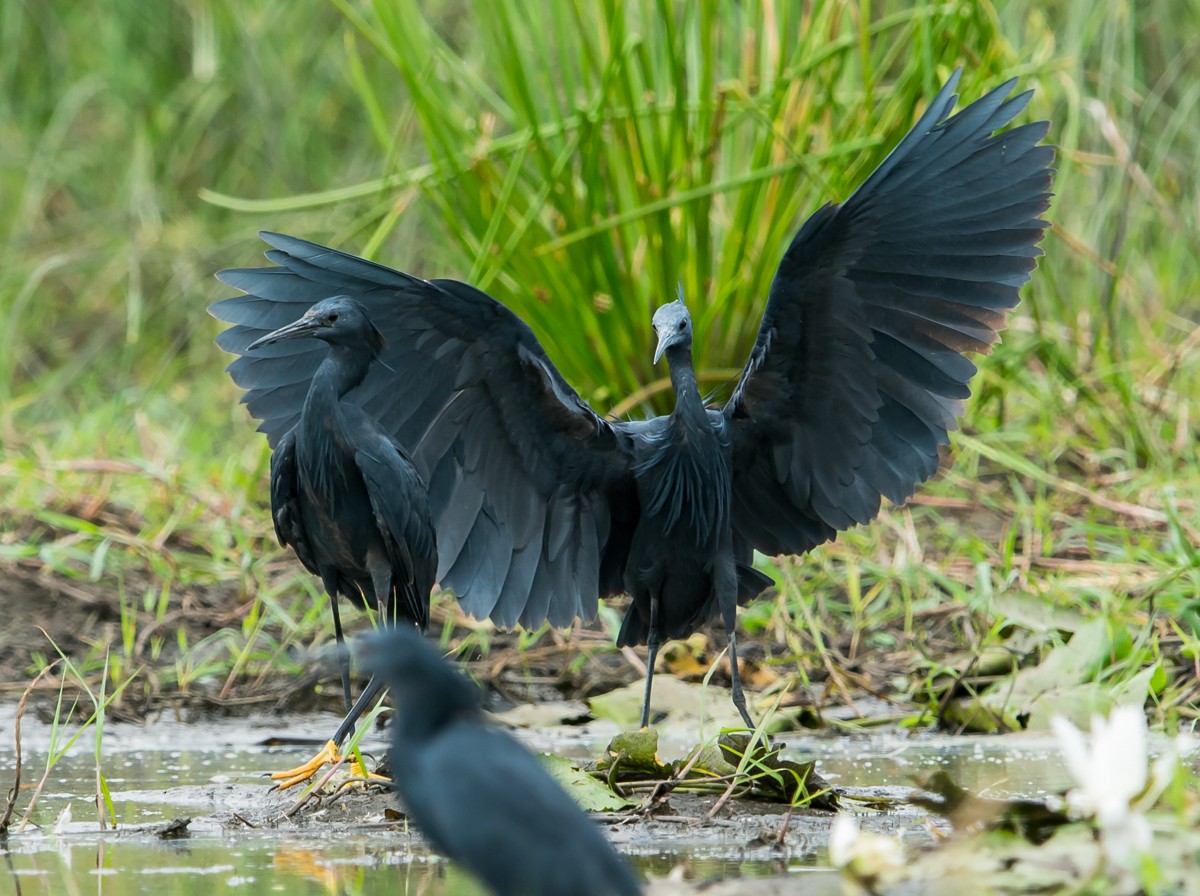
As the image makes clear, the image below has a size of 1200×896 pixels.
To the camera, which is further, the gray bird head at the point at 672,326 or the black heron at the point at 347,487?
the gray bird head at the point at 672,326

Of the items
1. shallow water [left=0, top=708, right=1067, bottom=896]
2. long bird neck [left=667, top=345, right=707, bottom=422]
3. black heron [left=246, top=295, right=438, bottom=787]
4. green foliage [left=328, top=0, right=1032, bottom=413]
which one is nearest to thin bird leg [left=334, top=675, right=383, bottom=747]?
black heron [left=246, top=295, right=438, bottom=787]

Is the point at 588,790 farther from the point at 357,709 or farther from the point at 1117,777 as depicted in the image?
the point at 1117,777

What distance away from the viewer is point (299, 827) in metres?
3.68

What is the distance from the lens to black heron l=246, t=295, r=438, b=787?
4.07m

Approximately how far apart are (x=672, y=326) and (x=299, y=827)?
5.06ft

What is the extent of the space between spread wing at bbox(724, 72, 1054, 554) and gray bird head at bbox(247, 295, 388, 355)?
3.31ft

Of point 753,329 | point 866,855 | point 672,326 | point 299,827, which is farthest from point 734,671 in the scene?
point 753,329

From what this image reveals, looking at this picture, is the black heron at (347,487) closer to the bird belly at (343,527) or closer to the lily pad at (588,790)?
the bird belly at (343,527)

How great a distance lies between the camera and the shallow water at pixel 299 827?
313cm

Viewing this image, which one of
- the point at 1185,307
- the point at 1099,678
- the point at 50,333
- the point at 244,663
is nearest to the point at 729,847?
the point at 1099,678

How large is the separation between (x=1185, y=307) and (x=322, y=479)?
17.8ft

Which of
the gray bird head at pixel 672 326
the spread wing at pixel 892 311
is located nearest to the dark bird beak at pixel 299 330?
the gray bird head at pixel 672 326

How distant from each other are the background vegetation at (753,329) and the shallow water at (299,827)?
41cm

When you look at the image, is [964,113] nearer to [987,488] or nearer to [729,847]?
[729,847]
